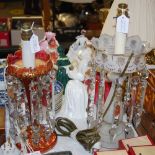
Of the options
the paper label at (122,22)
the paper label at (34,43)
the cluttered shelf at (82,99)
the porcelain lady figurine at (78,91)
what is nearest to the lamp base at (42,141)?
the cluttered shelf at (82,99)

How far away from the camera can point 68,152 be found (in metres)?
1.11

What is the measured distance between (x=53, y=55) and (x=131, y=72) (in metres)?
0.43

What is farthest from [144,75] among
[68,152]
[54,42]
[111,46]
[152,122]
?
[54,42]

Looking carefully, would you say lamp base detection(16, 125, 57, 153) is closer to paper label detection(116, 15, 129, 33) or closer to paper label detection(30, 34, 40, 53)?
paper label detection(30, 34, 40, 53)

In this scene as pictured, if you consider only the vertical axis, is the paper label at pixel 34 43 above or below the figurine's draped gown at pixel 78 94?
above

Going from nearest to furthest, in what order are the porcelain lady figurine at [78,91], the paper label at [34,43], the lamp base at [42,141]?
the paper label at [34,43]
the lamp base at [42,141]
the porcelain lady figurine at [78,91]

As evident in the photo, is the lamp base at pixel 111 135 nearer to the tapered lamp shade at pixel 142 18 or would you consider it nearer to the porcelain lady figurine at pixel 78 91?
the porcelain lady figurine at pixel 78 91

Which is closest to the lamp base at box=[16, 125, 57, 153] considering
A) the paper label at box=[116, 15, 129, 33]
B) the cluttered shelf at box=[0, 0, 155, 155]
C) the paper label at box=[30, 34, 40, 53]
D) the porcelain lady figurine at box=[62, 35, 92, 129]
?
the cluttered shelf at box=[0, 0, 155, 155]

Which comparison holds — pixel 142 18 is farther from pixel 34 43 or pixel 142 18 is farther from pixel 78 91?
pixel 34 43

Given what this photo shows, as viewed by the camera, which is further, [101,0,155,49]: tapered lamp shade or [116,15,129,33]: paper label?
[101,0,155,49]: tapered lamp shade

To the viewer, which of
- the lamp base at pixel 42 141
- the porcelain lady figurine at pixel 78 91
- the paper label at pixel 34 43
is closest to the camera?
the paper label at pixel 34 43

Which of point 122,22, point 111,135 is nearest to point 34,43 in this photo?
point 122,22

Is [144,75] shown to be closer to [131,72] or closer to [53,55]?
[131,72]

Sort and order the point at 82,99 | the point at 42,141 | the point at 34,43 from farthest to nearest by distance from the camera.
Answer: the point at 82,99
the point at 42,141
the point at 34,43
